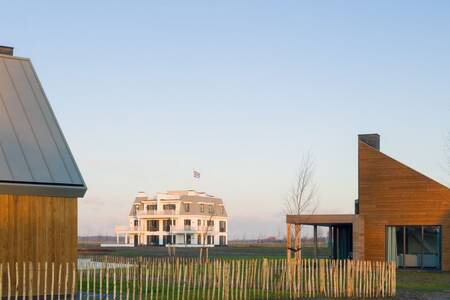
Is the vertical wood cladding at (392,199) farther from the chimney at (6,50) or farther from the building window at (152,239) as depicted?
the building window at (152,239)

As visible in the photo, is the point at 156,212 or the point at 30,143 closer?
the point at 30,143

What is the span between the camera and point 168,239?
12700 centimetres

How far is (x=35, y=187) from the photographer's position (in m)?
19.5

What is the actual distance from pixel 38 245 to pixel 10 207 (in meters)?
1.27

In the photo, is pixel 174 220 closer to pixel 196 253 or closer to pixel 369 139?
pixel 196 253

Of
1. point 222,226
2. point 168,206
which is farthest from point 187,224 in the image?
point 222,226

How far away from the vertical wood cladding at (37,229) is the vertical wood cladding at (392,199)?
2235 cm

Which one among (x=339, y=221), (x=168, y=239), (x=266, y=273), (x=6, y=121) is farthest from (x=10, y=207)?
(x=168, y=239)

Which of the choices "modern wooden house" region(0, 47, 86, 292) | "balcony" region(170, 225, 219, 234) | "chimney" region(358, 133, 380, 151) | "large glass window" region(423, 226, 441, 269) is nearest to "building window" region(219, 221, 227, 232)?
"balcony" region(170, 225, 219, 234)

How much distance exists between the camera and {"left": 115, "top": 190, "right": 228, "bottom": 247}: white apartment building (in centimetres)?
12688

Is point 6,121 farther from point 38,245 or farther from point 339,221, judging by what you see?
point 339,221

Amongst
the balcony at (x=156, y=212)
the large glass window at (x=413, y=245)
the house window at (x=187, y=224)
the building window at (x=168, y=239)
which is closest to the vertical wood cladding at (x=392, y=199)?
the large glass window at (x=413, y=245)

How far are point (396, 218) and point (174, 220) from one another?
90662 millimetres

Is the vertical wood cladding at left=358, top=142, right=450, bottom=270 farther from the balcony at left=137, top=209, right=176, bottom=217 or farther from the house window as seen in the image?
the balcony at left=137, top=209, right=176, bottom=217
